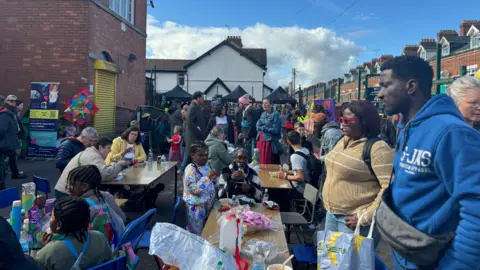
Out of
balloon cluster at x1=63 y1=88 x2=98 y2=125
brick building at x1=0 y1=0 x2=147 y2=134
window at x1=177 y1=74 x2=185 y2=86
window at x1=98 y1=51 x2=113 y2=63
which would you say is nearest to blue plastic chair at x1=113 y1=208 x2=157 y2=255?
balloon cluster at x1=63 y1=88 x2=98 y2=125

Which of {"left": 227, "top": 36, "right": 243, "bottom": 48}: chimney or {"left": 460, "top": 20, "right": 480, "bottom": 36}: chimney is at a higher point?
{"left": 227, "top": 36, "right": 243, "bottom": 48}: chimney

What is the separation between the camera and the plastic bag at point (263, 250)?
99.5 inches

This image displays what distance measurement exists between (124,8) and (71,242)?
1364cm

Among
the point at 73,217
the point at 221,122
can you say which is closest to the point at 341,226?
the point at 73,217

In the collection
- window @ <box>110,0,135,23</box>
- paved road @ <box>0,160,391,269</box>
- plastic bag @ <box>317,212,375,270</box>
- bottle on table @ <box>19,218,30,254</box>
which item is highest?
window @ <box>110,0,135,23</box>

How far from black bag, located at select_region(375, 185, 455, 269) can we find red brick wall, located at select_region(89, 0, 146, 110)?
11.1 meters

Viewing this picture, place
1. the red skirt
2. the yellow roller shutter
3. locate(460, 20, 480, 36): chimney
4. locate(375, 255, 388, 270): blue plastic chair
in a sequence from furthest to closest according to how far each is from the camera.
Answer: locate(460, 20, 480, 36): chimney < the yellow roller shutter < the red skirt < locate(375, 255, 388, 270): blue plastic chair

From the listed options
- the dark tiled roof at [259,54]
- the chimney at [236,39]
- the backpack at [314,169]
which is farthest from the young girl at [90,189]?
the dark tiled roof at [259,54]

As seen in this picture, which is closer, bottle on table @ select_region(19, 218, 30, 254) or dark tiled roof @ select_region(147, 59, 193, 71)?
bottle on table @ select_region(19, 218, 30, 254)

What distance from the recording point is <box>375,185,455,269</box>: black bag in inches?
59.8

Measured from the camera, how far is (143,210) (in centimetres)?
629

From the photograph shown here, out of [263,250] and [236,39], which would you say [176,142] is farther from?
[236,39]

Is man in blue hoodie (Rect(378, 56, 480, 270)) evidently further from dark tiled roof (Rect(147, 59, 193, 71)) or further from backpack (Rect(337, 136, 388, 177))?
dark tiled roof (Rect(147, 59, 193, 71))

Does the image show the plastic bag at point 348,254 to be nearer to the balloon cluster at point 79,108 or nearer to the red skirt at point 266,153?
the red skirt at point 266,153
